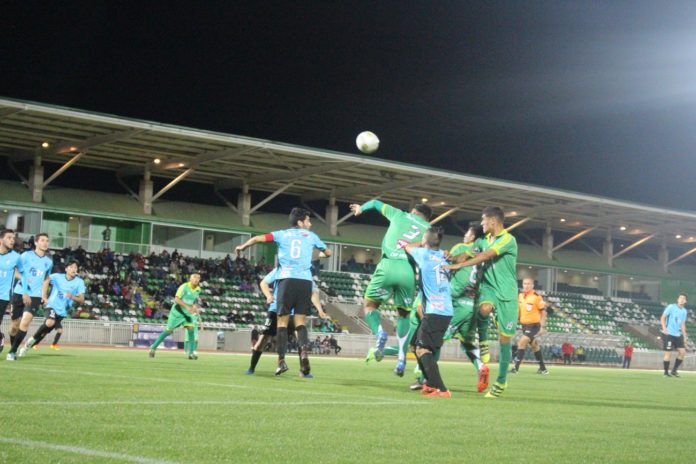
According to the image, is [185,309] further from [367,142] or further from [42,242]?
[42,242]

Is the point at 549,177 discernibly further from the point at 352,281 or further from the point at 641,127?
the point at 352,281

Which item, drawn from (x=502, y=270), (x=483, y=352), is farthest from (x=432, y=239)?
(x=483, y=352)

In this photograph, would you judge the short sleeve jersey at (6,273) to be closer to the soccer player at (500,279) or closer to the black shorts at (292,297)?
the black shorts at (292,297)

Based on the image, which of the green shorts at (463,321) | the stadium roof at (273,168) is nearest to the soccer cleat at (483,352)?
the green shorts at (463,321)

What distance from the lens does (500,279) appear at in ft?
38.4

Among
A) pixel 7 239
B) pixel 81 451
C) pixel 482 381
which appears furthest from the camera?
pixel 7 239

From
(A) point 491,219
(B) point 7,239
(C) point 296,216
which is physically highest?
(C) point 296,216

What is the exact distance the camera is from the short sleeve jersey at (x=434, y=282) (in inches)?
427

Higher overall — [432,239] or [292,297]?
[432,239]

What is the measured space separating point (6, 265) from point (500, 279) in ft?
26.4

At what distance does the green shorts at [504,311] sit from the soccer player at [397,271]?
2.27 m

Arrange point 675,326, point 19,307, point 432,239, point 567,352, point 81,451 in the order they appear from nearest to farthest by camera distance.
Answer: point 81,451 < point 432,239 < point 19,307 < point 675,326 < point 567,352

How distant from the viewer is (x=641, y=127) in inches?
2136

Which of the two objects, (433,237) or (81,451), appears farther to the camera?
(433,237)
